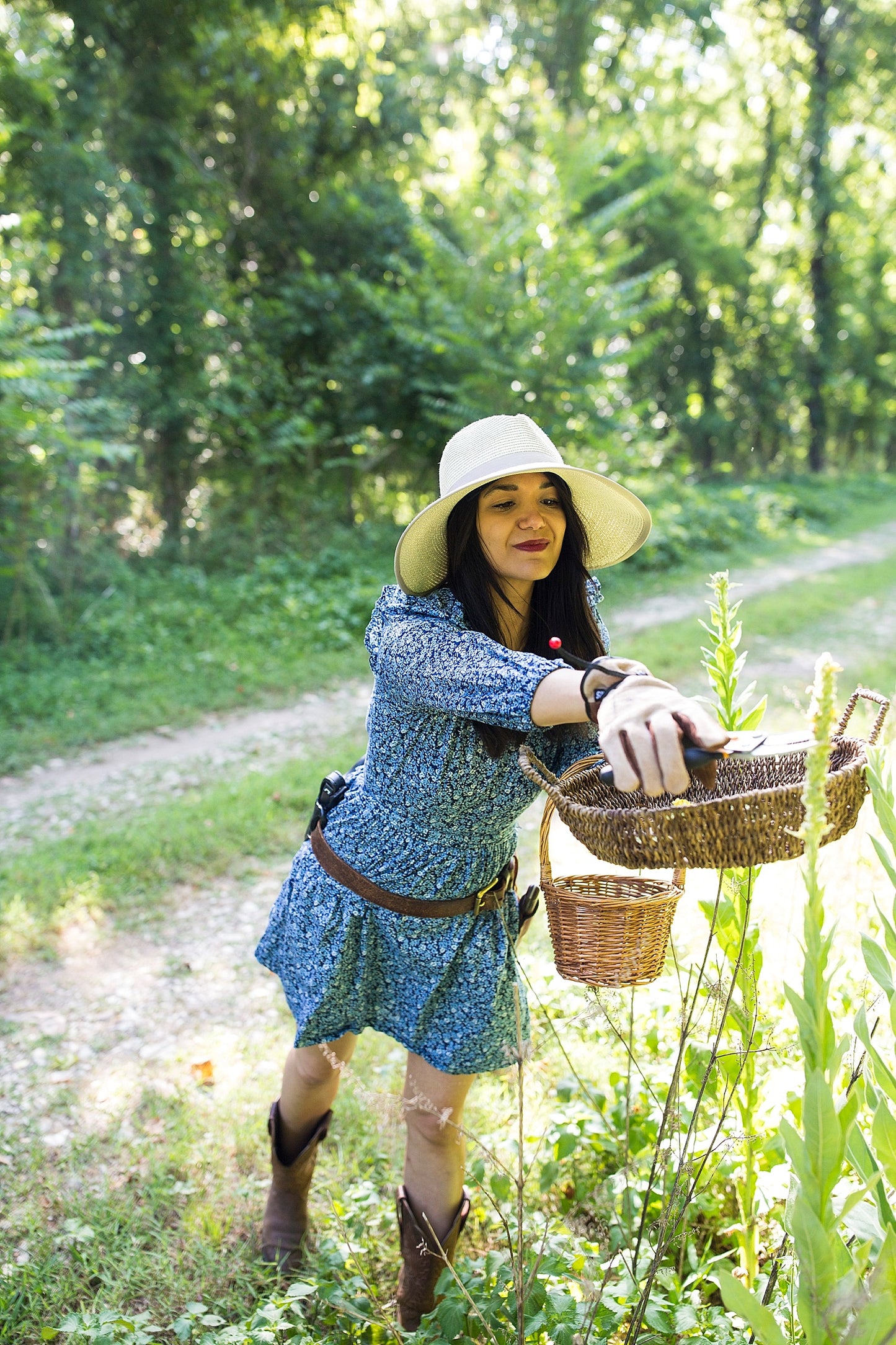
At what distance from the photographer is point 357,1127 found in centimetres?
287

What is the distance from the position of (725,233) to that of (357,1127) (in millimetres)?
23119

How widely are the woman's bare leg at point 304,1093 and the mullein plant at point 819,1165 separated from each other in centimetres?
141

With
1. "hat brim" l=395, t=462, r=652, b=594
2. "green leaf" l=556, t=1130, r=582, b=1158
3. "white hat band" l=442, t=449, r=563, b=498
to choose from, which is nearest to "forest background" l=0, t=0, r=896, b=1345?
"green leaf" l=556, t=1130, r=582, b=1158

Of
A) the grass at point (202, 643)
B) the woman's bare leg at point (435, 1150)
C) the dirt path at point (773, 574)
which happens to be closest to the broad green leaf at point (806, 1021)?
the woman's bare leg at point (435, 1150)

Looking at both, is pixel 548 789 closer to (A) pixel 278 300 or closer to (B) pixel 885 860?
(B) pixel 885 860

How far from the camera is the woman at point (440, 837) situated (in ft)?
6.27

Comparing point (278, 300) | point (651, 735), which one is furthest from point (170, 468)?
point (651, 735)

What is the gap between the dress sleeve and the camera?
150 cm

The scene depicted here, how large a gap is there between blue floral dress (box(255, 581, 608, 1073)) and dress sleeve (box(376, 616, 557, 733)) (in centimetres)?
1

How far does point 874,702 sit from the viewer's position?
1.58 meters

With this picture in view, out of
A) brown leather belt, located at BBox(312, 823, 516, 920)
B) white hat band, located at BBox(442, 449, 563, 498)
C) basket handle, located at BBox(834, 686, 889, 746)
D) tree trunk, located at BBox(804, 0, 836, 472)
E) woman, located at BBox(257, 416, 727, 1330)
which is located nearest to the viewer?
basket handle, located at BBox(834, 686, 889, 746)

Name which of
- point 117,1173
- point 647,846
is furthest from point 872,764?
point 117,1173

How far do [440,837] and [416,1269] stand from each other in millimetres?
984

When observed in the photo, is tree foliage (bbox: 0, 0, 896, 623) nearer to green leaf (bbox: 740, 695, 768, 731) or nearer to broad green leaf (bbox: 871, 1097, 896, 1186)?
green leaf (bbox: 740, 695, 768, 731)
